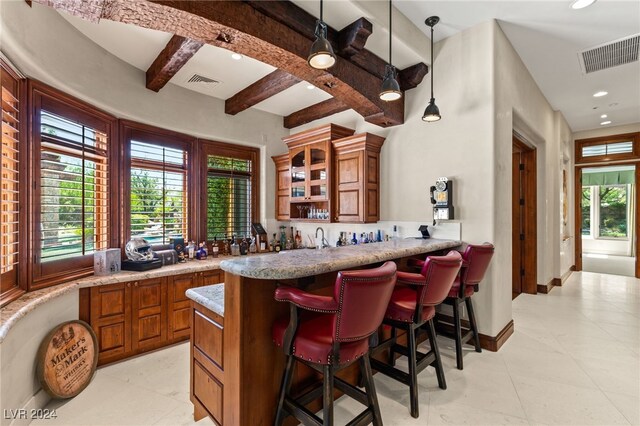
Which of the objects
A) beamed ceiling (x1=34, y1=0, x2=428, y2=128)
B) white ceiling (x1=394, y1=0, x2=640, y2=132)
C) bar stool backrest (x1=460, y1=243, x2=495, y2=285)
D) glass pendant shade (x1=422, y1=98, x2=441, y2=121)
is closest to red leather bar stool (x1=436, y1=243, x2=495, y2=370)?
bar stool backrest (x1=460, y1=243, x2=495, y2=285)

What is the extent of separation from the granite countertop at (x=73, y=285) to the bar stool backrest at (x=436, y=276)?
2525 mm

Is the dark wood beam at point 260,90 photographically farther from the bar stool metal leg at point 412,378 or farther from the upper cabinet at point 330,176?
the bar stool metal leg at point 412,378

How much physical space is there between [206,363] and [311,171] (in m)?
3.04

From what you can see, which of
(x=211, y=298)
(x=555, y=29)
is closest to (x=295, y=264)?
(x=211, y=298)

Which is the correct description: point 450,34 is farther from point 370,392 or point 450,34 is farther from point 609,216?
point 609,216

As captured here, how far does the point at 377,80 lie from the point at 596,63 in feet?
10.0

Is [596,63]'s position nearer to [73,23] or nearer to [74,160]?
[73,23]

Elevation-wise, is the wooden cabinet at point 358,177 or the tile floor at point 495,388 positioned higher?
the wooden cabinet at point 358,177

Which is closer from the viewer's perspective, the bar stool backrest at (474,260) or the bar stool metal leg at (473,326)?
the bar stool backrest at (474,260)

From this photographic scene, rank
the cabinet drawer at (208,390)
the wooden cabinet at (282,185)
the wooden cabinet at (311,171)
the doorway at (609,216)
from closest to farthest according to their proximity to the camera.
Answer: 1. the cabinet drawer at (208,390)
2. the wooden cabinet at (311,171)
3. the wooden cabinet at (282,185)
4. the doorway at (609,216)

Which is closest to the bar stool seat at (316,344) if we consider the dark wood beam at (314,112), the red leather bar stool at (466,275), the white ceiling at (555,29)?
the red leather bar stool at (466,275)

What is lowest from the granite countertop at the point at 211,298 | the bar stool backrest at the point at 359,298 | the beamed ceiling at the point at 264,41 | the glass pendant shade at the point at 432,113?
the granite countertop at the point at 211,298

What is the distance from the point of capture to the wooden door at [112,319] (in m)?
2.77

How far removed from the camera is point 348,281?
143 cm
